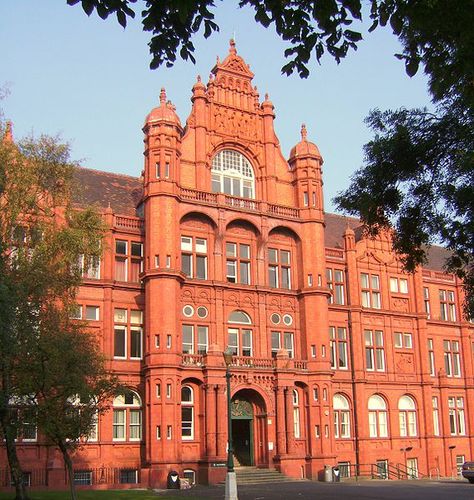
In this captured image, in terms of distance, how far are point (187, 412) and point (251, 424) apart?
14.6 feet

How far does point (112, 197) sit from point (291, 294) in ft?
44.8

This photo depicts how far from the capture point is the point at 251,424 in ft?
142

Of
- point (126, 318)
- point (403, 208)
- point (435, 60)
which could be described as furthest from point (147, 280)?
point (435, 60)

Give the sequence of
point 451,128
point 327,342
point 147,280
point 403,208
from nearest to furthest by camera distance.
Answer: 1. point 451,128
2. point 403,208
3. point 147,280
4. point 327,342

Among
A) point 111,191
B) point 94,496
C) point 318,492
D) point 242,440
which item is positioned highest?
point 111,191

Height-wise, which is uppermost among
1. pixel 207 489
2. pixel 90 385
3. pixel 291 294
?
pixel 291 294

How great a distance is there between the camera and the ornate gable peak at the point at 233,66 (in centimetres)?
4891

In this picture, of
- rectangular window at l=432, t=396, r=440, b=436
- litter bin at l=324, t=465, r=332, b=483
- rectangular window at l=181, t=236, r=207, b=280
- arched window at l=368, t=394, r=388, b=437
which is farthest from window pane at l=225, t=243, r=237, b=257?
rectangular window at l=432, t=396, r=440, b=436

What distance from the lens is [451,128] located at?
1590cm

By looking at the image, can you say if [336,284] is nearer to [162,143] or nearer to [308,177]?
[308,177]

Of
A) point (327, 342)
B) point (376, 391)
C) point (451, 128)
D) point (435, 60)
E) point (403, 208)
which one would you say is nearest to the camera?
point (435, 60)

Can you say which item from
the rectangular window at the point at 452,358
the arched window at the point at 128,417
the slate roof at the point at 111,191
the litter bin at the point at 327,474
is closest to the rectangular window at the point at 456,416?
the rectangular window at the point at 452,358

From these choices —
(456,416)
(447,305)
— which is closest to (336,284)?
(447,305)

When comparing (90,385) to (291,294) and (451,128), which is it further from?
(291,294)
